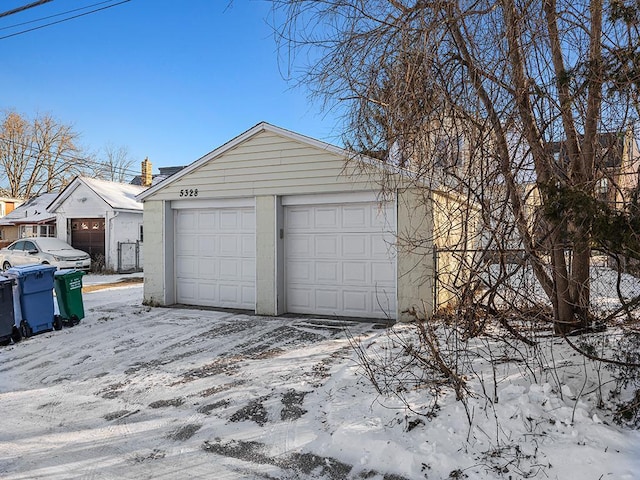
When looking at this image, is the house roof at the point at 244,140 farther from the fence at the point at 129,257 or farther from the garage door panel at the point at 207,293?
the fence at the point at 129,257

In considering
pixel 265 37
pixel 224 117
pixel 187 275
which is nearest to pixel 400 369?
pixel 265 37

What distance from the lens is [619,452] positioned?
8.96 feet

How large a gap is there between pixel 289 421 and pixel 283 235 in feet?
16.5

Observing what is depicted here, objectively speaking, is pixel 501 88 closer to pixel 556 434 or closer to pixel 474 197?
pixel 474 197

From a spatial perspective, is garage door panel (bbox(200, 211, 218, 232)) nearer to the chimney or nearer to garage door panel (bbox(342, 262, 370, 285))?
garage door panel (bbox(342, 262, 370, 285))

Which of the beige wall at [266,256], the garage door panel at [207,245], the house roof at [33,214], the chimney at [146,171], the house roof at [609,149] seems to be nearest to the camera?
the house roof at [609,149]

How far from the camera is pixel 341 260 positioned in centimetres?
796

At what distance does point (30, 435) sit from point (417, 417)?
324 cm

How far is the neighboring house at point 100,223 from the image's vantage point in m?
16.1

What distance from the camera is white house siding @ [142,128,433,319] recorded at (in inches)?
297

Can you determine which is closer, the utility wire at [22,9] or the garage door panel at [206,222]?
the utility wire at [22,9]

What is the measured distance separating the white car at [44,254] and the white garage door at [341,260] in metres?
10.6

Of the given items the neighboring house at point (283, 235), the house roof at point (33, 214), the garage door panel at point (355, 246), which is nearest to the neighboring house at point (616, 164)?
the neighboring house at point (283, 235)

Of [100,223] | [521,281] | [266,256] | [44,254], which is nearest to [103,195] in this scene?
[100,223]
